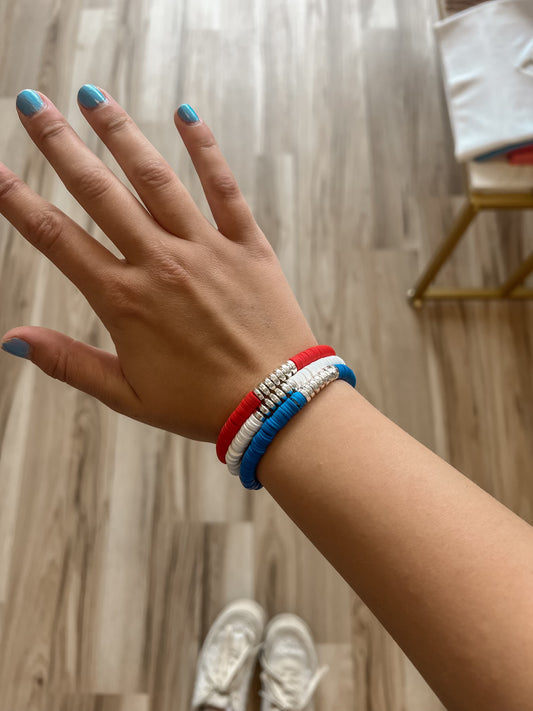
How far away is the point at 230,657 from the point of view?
Answer: 46.3 inches

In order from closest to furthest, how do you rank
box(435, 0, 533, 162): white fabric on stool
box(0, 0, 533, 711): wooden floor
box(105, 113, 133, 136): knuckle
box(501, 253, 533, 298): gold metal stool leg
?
1. box(105, 113, 133, 136): knuckle
2. box(435, 0, 533, 162): white fabric on stool
3. box(0, 0, 533, 711): wooden floor
4. box(501, 253, 533, 298): gold metal stool leg

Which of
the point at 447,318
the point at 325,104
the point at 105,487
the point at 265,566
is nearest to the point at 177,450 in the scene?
the point at 105,487

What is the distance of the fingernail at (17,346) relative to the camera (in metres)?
0.66

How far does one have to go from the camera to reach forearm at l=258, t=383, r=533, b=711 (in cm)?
46

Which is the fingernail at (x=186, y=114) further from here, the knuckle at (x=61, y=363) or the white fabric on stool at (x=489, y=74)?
the white fabric on stool at (x=489, y=74)

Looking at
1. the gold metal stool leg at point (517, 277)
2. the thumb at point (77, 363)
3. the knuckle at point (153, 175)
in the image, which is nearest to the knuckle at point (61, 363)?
the thumb at point (77, 363)

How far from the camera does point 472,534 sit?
1.64 feet

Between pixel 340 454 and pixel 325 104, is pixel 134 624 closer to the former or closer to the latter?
pixel 340 454

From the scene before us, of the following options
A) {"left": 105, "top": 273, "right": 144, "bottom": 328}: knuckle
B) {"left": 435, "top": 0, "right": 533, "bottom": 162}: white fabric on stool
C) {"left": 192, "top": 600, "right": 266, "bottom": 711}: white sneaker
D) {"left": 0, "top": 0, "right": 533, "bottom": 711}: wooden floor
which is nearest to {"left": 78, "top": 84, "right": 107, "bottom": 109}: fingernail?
{"left": 105, "top": 273, "right": 144, "bottom": 328}: knuckle

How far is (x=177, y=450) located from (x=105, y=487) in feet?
0.65

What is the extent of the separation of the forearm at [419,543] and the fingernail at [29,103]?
0.51m

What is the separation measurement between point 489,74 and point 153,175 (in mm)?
865

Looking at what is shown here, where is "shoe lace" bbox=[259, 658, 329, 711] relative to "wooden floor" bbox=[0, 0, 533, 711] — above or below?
below

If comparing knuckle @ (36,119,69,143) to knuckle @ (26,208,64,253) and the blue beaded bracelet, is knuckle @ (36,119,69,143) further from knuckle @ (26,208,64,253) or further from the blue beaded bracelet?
the blue beaded bracelet
